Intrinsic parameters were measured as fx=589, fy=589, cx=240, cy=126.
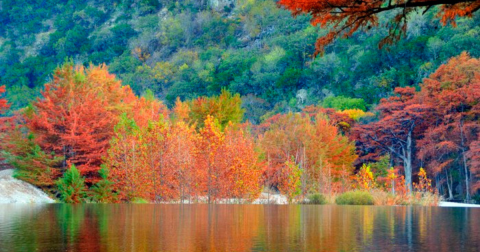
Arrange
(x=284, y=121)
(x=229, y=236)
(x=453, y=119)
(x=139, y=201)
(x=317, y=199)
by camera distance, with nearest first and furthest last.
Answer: (x=229, y=236) < (x=139, y=201) < (x=317, y=199) < (x=453, y=119) < (x=284, y=121)

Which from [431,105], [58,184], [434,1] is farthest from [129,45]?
[434,1]

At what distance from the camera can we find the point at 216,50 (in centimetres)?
9794

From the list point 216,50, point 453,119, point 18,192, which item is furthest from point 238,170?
point 216,50

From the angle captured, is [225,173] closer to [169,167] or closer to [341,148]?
[169,167]

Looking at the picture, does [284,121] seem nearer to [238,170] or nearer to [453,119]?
[453,119]

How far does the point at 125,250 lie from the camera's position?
7641mm

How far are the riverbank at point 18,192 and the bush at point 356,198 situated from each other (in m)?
13.2

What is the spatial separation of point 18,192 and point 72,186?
2579 mm

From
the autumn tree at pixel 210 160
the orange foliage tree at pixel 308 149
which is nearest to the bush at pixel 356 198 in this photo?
the autumn tree at pixel 210 160

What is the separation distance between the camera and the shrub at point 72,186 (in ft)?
88.1

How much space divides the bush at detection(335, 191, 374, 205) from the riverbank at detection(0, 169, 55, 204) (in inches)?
520

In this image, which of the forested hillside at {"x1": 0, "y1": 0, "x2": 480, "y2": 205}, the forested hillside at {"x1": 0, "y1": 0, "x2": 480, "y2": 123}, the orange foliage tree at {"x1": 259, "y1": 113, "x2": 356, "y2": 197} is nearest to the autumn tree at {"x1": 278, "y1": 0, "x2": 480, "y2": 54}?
the forested hillside at {"x1": 0, "y1": 0, "x2": 480, "y2": 205}

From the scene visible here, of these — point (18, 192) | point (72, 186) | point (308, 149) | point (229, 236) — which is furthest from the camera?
point (308, 149)

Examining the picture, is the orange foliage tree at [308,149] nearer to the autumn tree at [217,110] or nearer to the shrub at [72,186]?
the autumn tree at [217,110]
